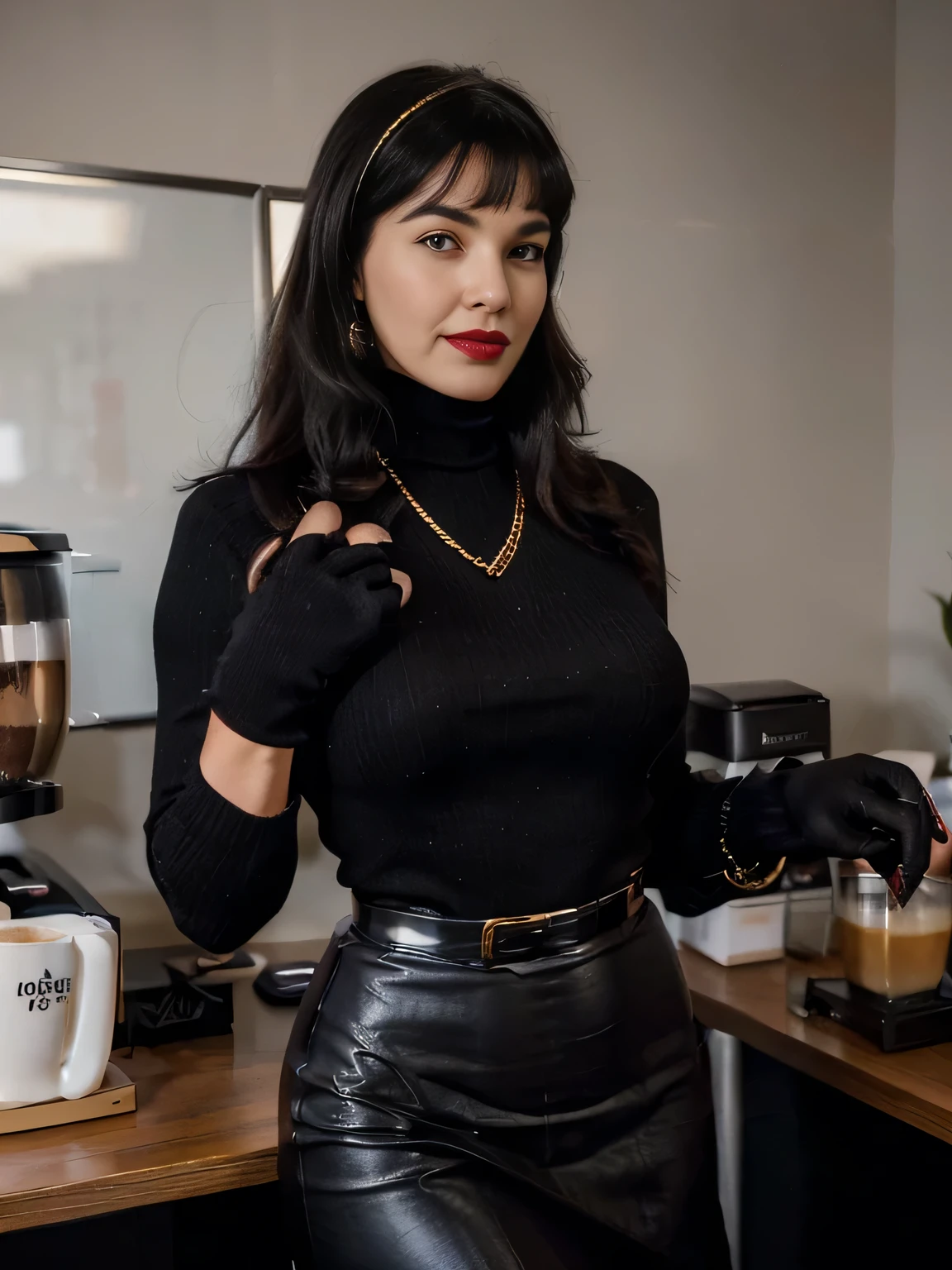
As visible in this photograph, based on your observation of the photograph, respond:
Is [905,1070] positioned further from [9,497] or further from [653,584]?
[9,497]

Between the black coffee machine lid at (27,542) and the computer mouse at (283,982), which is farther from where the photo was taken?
the computer mouse at (283,982)

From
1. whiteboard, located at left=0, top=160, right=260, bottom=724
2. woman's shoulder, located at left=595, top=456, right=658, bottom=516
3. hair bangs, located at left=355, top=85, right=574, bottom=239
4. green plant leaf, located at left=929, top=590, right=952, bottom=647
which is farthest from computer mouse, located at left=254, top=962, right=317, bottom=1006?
green plant leaf, located at left=929, top=590, right=952, bottom=647

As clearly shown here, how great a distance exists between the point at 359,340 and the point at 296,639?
0.34 meters

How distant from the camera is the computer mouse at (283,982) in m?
1.48

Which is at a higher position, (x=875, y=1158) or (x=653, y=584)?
(x=653, y=584)

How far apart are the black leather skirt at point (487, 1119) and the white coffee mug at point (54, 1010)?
0.28 metres

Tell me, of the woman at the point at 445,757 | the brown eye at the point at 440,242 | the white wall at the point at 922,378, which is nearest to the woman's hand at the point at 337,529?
the woman at the point at 445,757

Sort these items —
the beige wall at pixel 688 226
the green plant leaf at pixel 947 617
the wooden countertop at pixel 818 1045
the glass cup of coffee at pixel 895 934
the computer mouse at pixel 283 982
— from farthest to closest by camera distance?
the green plant leaf at pixel 947 617 → the beige wall at pixel 688 226 → the computer mouse at pixel 283 982 → the glass cup of coffee at pixel 895 934 → the wooden countertop at pixel 818 1045

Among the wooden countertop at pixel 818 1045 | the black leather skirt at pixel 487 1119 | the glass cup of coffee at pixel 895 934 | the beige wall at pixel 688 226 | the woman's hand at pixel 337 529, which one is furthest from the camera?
the beige wall at pixel 688 226

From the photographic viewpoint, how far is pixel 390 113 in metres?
1.01

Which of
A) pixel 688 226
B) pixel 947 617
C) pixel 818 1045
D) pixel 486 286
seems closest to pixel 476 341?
pixel 486 286

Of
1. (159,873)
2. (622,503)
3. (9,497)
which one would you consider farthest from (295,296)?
(9,497)

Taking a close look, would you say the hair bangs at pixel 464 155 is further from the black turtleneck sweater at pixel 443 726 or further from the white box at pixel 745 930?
the white box at pixel 745 930

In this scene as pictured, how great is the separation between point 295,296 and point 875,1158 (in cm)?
121
